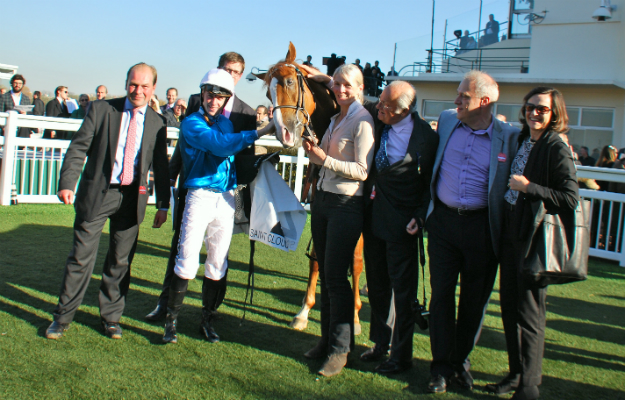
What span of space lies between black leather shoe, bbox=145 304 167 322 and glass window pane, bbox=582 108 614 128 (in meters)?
18.5

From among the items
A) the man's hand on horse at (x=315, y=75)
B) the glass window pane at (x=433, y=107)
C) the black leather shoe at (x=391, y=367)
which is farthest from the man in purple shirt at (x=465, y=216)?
the glass window pane at (x=433, y=107)

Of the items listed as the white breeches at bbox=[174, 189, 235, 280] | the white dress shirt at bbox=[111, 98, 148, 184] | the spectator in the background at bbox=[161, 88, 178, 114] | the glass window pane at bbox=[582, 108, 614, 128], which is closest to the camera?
the white breeches at bbox=[174, 189, 235, 280]

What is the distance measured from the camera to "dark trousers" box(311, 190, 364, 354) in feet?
10.6

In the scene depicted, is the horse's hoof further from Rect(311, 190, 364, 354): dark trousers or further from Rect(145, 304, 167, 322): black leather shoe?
Rect(145, 304, 167, 322): black leather shoe

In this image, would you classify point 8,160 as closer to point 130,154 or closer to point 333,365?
point 130,154

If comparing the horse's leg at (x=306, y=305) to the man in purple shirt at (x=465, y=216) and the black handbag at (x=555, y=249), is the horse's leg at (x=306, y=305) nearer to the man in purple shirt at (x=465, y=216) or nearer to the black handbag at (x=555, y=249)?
the man in purple shirt at (x=465, y=216)

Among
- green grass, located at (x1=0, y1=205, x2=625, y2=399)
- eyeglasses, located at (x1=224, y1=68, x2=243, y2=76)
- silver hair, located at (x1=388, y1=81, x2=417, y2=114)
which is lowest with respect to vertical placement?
green grass, located at (x1=0, y1=205, x2=625, y2=399)

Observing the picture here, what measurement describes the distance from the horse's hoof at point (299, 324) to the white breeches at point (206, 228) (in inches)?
31.6

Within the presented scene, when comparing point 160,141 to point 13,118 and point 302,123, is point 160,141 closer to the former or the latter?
point 302,123

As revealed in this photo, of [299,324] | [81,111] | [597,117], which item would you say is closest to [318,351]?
[299,324]

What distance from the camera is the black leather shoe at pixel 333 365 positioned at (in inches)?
125

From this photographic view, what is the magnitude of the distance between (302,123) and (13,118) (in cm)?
631

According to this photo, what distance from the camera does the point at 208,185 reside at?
352 cm

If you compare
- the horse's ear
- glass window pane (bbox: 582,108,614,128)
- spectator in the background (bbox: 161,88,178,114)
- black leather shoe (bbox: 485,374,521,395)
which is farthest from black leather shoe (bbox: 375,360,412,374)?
glass window pane (bbox: 582,108,614,128)
